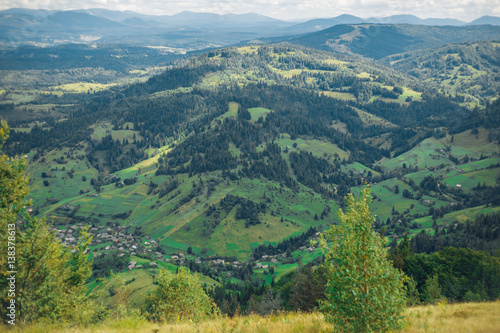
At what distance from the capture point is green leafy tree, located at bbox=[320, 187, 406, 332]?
1900 centimetres

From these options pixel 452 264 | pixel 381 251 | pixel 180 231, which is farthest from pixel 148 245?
pixel 381 251

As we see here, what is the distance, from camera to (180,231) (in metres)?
196

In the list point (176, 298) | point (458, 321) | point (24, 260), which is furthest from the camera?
point (176, 298)

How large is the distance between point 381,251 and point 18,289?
107ft

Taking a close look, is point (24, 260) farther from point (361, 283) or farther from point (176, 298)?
point (361, 283)

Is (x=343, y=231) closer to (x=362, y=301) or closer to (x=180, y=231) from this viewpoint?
(x=362, y=301)

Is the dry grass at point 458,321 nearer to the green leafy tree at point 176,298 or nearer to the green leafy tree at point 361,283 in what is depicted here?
the green leafy tree at point 361,283

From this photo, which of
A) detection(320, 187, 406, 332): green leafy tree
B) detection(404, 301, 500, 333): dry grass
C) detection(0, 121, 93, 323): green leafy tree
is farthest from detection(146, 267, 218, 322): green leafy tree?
detection(320, 187, 406, 332): green leafy tree

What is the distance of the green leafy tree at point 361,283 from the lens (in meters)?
19.0

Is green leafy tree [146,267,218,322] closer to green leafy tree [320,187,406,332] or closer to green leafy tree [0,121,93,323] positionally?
green leafy tree [0,121,93,323]

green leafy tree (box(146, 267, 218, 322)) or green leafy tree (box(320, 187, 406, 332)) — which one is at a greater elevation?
green leafy tree (box(320, 187, 406, 332))

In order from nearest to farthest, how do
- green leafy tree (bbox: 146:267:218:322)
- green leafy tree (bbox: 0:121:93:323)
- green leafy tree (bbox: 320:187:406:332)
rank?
green leafy tree (bbox: 320:187:406:332) → green leafy tree (bbox: 0:121:93:323) → green leafy tree (bbox: 146:267:218:322)

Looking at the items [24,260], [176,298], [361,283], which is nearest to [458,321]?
[361,283]

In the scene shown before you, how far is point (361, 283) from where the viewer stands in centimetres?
1950
